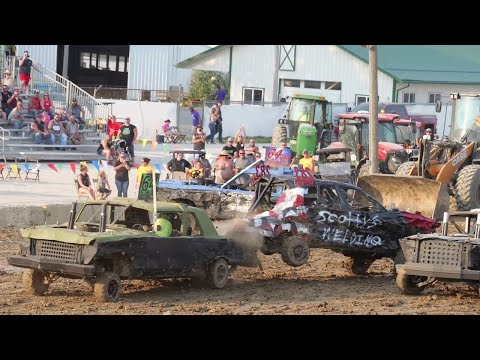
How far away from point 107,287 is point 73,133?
19.1 metres

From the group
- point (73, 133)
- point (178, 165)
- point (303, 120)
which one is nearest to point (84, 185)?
point (178, 165)

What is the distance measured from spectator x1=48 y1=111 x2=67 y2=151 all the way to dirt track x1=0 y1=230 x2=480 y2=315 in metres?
14.1

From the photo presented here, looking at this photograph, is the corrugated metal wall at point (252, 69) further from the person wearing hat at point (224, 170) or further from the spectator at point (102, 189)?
the spectator at point (102, 189)

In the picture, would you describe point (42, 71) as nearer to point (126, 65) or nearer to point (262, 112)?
point (262, 112)

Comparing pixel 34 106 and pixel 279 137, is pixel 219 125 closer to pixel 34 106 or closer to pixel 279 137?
pixel 279 137

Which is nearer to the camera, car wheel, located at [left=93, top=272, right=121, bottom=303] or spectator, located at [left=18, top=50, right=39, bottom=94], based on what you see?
car wheel, located at [left=93, top=272, right=121, bottom=303]

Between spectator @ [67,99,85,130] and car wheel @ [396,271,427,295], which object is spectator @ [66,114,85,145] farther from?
car wheel @ [396,271,427,295]

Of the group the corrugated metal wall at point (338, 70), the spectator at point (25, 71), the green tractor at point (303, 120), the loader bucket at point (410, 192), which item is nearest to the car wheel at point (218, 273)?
the loader bucket at point (410, 192)

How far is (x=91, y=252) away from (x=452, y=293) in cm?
558

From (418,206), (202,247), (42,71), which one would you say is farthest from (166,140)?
(202,247)

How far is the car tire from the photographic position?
16.5 metres

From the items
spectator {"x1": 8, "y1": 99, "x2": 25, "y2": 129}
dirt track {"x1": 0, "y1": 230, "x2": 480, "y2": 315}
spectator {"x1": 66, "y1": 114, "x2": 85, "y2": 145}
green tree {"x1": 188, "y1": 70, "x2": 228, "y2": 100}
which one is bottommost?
dirt track {"x1": 0, "y1": 230, "x2": 480, "y2": 315}

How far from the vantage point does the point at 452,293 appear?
15.9 m

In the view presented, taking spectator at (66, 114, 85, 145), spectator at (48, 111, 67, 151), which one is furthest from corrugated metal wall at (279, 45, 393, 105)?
spectator at (48, 111, 67, 151)
